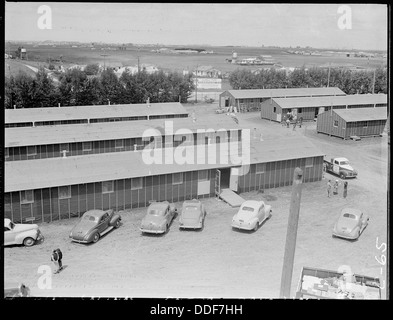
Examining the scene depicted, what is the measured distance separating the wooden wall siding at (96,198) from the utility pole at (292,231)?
30.1 ft

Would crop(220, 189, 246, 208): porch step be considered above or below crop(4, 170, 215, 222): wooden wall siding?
below

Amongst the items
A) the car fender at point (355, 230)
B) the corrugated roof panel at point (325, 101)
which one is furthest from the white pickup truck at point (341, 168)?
the corrugated roof panel at point (325, 101)

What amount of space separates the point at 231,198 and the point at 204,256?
573cm

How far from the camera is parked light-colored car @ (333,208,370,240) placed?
55.5 feet

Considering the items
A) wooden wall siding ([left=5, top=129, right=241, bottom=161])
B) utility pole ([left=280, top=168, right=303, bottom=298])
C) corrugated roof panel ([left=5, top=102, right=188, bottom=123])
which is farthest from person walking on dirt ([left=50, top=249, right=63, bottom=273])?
corrugated roof panel ([left=5, top=102, right=188, bottom=123])

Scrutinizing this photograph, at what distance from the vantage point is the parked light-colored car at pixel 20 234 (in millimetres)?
16000

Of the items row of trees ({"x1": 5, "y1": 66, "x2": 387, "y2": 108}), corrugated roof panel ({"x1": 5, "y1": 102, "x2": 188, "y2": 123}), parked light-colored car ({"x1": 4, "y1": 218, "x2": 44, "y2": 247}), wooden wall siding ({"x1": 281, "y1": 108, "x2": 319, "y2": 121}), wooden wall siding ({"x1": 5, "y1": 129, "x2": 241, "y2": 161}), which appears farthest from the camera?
wooden wall siding ({"x1": 281, "y1": 108, "x2": 319, "y2": 121})

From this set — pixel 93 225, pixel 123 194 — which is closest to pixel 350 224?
pixel 123 194

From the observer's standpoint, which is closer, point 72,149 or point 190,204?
point 190,204

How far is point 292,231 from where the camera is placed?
1165cm

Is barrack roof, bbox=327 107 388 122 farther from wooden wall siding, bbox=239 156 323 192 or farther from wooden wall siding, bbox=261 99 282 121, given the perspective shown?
wooden wall siding, bbox=239 156 323 192

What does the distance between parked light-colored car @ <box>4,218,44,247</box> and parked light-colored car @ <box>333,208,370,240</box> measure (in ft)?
37.7

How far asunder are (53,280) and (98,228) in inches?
130

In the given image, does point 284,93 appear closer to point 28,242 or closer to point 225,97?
point 225,97
